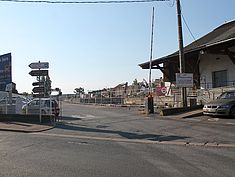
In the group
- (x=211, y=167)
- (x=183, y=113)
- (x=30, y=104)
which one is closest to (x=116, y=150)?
(x=211, y=167)

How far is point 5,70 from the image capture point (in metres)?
26.6

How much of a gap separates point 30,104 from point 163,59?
13711 mm

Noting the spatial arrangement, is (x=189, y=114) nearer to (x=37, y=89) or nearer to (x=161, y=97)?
(x=37, y=89)

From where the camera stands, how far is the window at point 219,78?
30953 mm

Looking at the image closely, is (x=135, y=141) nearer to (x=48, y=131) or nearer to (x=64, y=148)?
(x=64, y=148)

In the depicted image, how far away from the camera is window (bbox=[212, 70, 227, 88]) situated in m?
31.0

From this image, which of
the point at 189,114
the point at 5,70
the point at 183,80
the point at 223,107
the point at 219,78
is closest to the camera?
the point at 223,107

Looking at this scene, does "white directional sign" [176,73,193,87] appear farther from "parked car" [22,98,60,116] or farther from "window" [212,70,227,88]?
"parked car" [22,98,60,116]

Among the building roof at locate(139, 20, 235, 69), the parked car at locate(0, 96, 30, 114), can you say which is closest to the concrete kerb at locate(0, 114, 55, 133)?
the parked car at locate(0, 96, 30, 114)

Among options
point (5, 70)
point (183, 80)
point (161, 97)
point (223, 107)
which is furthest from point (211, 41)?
point (5, 70)

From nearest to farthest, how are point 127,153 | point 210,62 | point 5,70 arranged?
1. point 127,153
2. point 5,70
3. point 210,62

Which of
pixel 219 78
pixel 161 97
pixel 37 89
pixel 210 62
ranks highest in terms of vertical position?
pixel 210 62

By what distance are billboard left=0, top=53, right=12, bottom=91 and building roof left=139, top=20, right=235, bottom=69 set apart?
14345 mm

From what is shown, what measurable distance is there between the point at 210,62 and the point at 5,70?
17.9 metres
